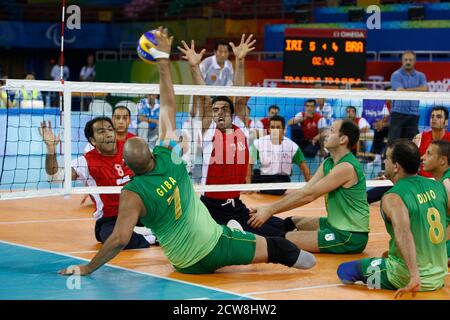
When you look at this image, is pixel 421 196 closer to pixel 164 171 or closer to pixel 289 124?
pixel 164 171

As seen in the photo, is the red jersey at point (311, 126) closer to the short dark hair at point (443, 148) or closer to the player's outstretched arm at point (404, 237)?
the short dark hair at point (443, 148)

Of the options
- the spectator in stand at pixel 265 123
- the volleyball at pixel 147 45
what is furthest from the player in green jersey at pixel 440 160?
the spectator in stand at pixel 265 123

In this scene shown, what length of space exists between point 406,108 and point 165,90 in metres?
8.64

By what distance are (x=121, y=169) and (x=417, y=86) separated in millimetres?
8265

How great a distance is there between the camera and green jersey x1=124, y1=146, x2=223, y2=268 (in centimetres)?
726

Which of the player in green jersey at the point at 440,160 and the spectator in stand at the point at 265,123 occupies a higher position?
the spectator in stand at the point at 265,123

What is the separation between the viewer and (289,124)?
758 inches

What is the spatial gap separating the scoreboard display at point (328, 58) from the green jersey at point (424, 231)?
13037 millimetres

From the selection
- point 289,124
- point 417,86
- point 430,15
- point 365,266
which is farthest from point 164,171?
point 430,15

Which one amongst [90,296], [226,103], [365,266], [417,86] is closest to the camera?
[90,296]

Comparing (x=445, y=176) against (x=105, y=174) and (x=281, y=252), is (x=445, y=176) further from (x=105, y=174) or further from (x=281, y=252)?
(x=105, y=174)

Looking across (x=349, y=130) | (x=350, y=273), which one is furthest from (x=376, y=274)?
(x=349, y=130)

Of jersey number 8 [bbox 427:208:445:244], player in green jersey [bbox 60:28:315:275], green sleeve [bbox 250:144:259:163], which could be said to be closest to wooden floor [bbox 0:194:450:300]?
player in green jersey [bbox 60:28:315:275]

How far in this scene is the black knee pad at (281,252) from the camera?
7763 millimetres
